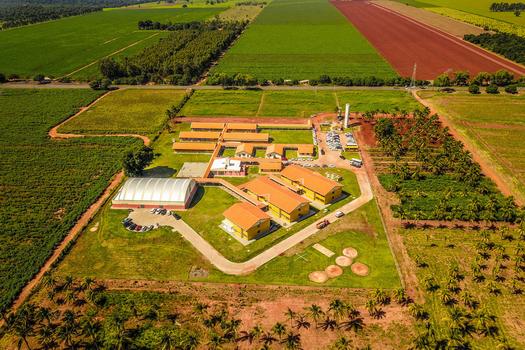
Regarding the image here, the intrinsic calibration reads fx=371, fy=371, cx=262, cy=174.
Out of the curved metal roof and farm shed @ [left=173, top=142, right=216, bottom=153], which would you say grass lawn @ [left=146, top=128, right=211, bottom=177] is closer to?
farm shed @ [left=173, top=142, right=216, bottom=153]

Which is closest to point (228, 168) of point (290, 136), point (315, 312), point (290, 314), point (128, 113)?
point (290, 136)

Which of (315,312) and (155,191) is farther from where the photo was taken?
(155,191)

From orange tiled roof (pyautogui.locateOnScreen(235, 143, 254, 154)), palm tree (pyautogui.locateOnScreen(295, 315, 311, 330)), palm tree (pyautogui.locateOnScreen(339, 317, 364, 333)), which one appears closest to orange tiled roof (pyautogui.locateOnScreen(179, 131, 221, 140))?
orange tiled roof (pyautogui.locateOnScreen(235, 143, 254, 154))

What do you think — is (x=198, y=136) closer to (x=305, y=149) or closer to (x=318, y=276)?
(x=305, y=149)

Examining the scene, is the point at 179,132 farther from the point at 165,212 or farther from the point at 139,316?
the point at 139,316

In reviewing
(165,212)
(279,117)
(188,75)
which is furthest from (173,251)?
(188,75)

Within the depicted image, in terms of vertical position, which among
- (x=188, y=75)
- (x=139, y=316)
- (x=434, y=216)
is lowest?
(x=139, y=316)
